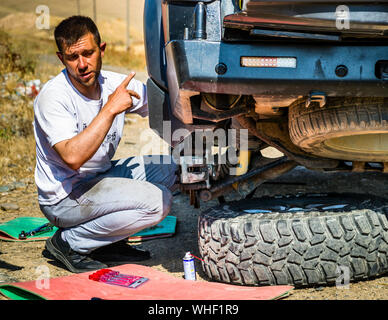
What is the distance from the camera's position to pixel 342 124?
7.11 ft

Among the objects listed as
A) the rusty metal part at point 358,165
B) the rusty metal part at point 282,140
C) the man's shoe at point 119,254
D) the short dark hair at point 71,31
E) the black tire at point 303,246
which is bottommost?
the man's shoe at point 119,254

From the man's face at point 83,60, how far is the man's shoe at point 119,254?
1031mm

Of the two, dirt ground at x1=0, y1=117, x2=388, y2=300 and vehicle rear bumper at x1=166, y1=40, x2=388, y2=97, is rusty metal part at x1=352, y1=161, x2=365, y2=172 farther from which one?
vehicle rear bumper at x1=166, y1=40, x2=388, y2=97

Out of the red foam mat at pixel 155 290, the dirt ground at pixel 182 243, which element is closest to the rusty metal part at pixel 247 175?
the dirt ground at pixel 182 243

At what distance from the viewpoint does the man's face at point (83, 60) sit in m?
2.87

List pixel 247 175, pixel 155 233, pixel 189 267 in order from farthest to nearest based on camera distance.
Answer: pixel 155 233 < pixel 247 175 < pixel 189 267

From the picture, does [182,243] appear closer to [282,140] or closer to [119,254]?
[119,254]

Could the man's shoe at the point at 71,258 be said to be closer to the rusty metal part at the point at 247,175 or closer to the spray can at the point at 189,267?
the spray can at the point at 189,267

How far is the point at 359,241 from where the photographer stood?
234 centimetres

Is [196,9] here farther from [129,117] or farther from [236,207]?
[129,117]

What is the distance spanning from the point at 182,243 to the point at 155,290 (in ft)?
2.81

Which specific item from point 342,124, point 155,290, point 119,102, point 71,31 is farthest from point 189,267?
point 71,31

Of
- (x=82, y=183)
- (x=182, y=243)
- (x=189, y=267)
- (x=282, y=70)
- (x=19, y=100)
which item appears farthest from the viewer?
(x=19, y=100)

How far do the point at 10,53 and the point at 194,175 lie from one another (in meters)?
7.20
